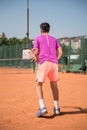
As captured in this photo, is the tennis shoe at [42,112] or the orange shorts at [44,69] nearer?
the tennis shoe at [42,112]

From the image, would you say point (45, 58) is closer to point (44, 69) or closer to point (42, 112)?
point (44, 69)

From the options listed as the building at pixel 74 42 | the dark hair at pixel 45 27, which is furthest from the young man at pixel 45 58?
the building at pixel 74 42

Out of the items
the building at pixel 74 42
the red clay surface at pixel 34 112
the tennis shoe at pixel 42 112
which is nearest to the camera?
the red clay surface at pixel 34 112

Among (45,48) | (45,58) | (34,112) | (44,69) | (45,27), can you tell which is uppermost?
(45,27)

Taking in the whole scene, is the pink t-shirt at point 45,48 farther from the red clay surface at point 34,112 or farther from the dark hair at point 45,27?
the red clay surface at point 34,112

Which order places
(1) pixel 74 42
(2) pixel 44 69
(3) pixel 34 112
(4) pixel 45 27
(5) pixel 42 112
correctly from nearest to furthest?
1. (5) pixel 42 112
2. (2) pixel 44 69
3. (4) pixel 45 27
4. (3) pixel 34 112
5. (1) pixel 74 42

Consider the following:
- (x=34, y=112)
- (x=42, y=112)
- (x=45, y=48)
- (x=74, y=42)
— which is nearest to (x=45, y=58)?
(x=45, y=48)

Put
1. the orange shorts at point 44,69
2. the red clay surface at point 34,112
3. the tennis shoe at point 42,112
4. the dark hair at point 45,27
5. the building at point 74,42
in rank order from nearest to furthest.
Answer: the red clay surface at point 34,112 → the tennis shoe at point 42,112 → the orange shorts at point 44,69 → the dark hair at point 45,27 → the building at point 74,42

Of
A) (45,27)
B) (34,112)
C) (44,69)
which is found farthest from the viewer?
(34,112)

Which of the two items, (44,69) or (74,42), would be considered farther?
(74,42)

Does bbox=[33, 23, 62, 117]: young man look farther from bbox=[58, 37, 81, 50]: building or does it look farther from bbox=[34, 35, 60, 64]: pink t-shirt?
bbox=[58, 37, 81, 50]: building

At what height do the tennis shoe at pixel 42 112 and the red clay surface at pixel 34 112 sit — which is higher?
the tennis shoe at pixel 42 112

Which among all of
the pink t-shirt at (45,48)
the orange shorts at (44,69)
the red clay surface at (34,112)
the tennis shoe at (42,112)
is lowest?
the red clay surface at (34,112)

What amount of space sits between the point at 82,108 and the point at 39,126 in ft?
5.72
